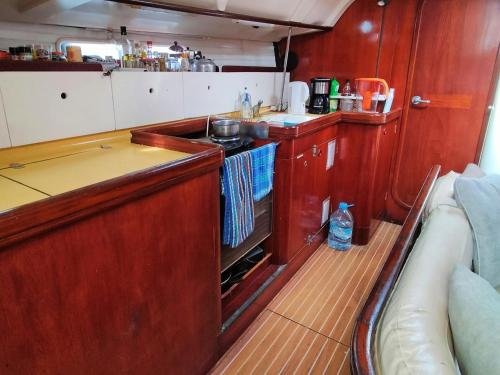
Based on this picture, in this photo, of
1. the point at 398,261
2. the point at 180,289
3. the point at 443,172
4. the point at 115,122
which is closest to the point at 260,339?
the point at 180,289

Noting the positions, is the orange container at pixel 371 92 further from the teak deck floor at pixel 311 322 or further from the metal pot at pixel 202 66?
the metal pot at pixel 202 66

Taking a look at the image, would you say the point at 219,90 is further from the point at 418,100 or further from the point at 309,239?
the point at 418,100

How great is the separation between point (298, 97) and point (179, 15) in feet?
3.18

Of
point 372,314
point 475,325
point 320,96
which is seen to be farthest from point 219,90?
point 475,325

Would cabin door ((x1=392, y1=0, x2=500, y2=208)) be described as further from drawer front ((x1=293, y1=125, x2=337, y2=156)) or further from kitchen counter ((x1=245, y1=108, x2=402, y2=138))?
drawer front ((x1=293, y1=125, x2=337, y2=156))

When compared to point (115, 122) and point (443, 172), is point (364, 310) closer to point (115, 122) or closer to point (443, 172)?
point (115, 122)

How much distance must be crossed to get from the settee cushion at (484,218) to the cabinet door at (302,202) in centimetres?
80

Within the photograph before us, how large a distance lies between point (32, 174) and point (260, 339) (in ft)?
4.11

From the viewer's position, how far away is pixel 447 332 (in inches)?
31.2

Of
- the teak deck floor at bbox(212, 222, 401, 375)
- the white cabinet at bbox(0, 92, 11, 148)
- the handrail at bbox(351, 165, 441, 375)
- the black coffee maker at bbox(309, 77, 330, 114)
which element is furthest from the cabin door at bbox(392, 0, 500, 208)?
the white cabinet at bbox(0, 92, 11, 148)

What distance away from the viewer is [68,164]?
1.10 meters

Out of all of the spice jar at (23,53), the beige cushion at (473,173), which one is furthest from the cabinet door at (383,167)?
the spice jar at (23,53)

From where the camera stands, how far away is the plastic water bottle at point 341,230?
2525 millimetres

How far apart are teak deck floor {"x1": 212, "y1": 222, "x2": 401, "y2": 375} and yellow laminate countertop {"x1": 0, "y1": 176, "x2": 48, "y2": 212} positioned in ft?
3.66
